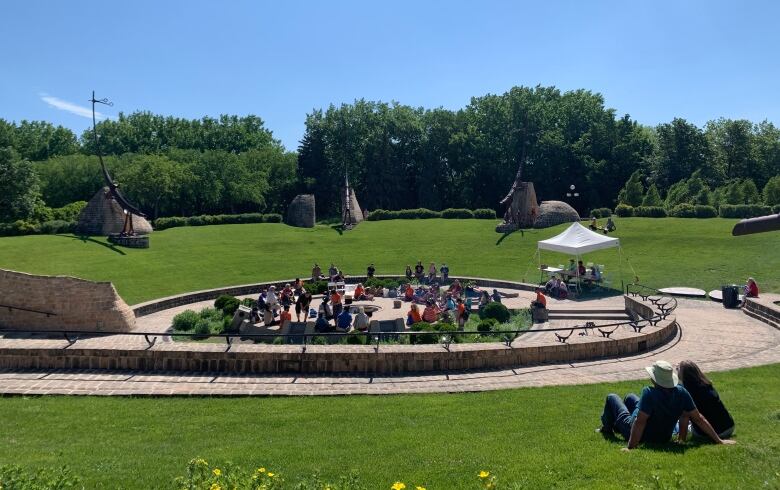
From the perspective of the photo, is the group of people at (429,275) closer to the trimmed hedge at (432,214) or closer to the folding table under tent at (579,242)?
the folding table under tent at (579,242)

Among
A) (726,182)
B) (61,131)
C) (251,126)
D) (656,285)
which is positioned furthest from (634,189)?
(61,131)

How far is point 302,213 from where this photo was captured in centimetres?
4416

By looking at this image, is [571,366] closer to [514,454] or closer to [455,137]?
[514,454]

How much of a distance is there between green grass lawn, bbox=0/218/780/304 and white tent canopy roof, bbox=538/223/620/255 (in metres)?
2.88

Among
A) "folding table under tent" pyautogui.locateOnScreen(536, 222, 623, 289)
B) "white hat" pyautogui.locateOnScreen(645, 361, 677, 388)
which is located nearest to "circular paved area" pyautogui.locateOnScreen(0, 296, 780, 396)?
"white hat" pyautogui.locateOnScreen(645, 361, 677, 388)

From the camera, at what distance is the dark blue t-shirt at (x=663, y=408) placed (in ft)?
19.9

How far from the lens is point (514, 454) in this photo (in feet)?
20.1

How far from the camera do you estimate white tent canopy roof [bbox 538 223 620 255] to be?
893 inches

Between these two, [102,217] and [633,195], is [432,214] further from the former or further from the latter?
[102,217]

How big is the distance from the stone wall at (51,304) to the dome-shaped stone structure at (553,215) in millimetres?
28931

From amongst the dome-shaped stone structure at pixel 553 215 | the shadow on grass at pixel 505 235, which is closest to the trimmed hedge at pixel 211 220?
the shadow on grass at pixel 505 235

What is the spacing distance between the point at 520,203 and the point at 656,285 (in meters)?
16.3

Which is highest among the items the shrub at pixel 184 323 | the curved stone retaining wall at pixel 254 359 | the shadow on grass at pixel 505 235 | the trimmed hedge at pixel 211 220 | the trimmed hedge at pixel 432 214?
the trimmed hedge at pixel 432 214

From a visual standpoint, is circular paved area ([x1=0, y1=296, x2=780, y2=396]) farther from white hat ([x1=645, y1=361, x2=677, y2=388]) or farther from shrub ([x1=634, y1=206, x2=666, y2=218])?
shrub ([x1=634, y1=206, x2=666, y2=218])
